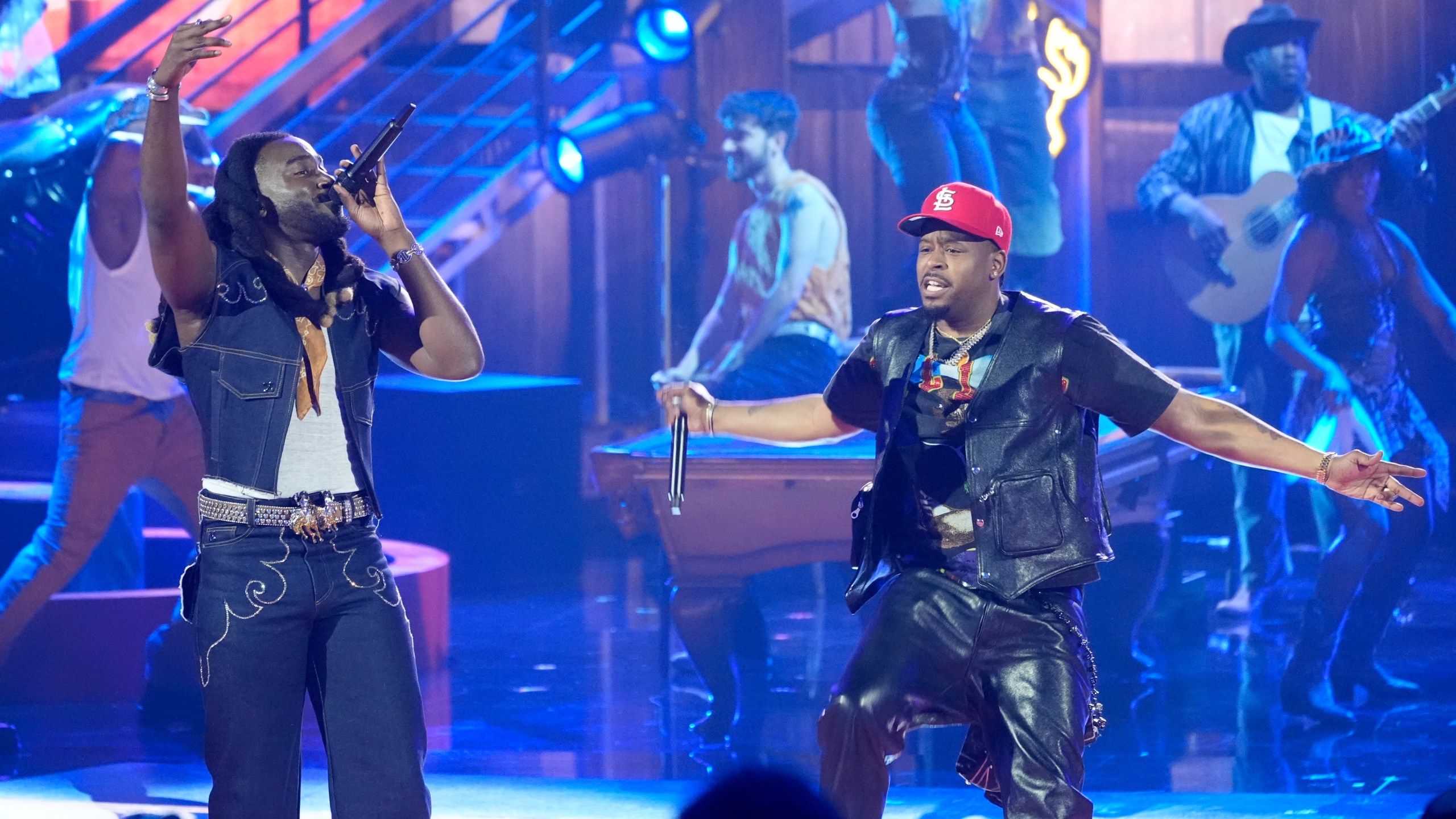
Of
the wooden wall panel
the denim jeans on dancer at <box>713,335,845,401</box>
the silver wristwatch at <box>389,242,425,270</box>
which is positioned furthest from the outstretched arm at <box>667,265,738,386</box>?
the silver wristwatch at <box>389,242,425,270</box>

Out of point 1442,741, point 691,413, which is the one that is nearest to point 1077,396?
point 691,413

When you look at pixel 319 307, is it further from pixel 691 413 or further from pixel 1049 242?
pixel 1049 242

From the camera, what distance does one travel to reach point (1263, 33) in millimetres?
7566

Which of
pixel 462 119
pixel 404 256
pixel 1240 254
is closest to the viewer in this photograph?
pixel 404 256

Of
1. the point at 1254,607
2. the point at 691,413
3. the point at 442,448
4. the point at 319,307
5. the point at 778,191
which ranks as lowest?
the point at 1254,607

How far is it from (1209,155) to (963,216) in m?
5.11

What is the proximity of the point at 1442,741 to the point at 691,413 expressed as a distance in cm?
318

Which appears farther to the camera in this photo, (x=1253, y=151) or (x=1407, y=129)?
(x=1253, y=151)

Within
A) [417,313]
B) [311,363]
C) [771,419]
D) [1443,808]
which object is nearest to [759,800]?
[1443,808]

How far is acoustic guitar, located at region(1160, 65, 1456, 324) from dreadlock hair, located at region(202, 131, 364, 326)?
5.97 metres

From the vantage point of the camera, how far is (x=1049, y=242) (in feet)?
26.5

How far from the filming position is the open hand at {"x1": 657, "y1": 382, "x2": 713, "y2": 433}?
3225 millimetres

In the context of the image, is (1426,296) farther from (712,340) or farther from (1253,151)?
(712,340)

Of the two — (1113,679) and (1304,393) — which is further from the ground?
(1304,393)
